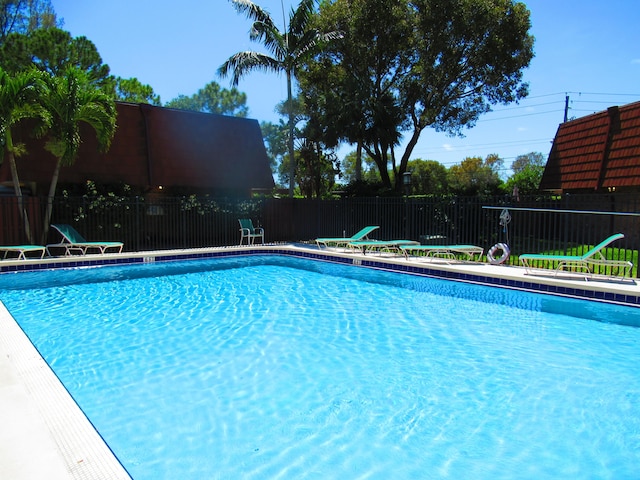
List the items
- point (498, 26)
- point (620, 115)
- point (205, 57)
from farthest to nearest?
1. point (205, 57)
2. point (498, 26)
3. point (620, 115)

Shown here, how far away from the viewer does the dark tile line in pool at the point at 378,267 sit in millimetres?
7512

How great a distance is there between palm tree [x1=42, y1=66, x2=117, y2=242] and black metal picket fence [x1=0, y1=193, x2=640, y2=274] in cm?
108

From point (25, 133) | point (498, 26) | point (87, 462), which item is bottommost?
point (87, 462)

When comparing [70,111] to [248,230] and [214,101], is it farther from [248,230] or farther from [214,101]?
[214,101]

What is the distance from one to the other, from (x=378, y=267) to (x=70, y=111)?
878 cm

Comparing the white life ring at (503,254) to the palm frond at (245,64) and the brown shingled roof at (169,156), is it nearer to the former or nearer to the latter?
the brown shingled roof at (169,156)

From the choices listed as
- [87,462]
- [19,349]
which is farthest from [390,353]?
[19,349]

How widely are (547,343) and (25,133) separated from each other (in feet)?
48.3

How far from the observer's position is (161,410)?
11.9 feet

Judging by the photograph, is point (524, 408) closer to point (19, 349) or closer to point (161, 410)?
point (161, 410)

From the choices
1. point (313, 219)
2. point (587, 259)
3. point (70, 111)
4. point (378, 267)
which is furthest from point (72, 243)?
point (587, 259)

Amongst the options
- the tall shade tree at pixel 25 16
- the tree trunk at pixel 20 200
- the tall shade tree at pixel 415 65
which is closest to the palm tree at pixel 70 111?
the tree trunk at pixel 20 200

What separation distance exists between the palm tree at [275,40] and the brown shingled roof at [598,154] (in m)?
9.73

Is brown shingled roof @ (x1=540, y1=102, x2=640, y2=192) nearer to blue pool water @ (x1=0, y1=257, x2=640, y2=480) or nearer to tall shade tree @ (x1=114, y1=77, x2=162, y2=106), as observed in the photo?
blue pool water @ (x1=0, y1=257, x2=640, y2=480)
